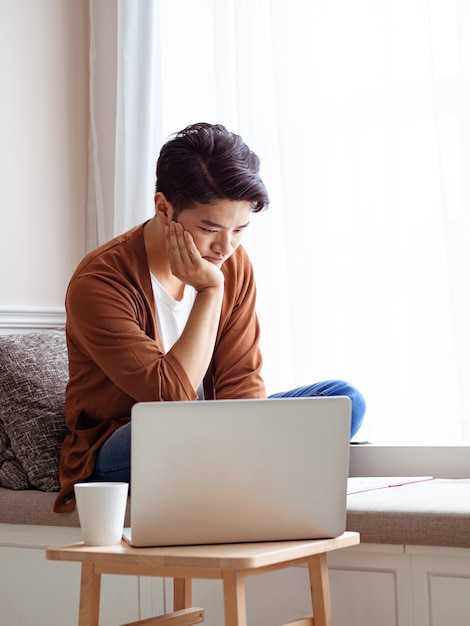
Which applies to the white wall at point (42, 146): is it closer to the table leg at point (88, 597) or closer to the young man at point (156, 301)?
the young man at point (156, 301)

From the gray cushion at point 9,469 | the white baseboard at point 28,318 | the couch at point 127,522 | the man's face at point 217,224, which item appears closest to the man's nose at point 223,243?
the man's face at point 217,224

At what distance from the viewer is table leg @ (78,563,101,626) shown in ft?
4.01

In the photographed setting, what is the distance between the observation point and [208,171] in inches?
69.2

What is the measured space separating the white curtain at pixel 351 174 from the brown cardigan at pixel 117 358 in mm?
425

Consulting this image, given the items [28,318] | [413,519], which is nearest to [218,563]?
[413,519]

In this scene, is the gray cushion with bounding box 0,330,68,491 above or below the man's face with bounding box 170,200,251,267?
below

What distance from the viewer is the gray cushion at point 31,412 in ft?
6.29

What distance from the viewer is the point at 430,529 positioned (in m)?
1.48

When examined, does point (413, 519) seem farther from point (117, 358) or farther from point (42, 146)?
point (42, 146)

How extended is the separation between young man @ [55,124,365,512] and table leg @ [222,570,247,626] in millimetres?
604

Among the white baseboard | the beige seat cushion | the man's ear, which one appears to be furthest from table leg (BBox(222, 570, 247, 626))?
the white baseboard

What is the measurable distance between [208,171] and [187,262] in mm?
183

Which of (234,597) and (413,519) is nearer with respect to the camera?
(234,597)

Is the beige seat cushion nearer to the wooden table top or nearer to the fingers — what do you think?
the wooden table top
